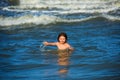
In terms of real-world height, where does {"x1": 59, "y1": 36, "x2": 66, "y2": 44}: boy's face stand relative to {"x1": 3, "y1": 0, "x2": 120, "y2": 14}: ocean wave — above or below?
below

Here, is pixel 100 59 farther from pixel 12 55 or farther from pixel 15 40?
pixel 15 40

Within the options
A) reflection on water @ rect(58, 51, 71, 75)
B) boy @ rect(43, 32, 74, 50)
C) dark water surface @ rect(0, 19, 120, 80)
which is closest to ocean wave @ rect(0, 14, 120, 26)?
dark water surface @ rect(0, 19, 120, 80)

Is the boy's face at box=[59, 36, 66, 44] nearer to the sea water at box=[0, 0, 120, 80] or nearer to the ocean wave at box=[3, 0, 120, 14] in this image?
the sea water at box=[0, 0, 120, 80]

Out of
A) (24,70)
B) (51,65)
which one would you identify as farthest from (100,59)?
(24,70)

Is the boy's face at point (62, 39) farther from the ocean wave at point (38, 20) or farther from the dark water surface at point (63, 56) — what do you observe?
the ocean wave at point (38, 20)

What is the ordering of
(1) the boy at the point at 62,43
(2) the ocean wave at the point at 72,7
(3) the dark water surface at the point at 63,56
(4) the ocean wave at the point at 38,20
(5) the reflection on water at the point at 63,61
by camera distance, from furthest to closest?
(2) the ocean wave at the point at 72,7
(4) the ocean wave at the point at 38,20
(1) the boy at the point at 62,43
(5) the reflection on water at the point at 63,61
(3) the dark water surface at the point at 63,56

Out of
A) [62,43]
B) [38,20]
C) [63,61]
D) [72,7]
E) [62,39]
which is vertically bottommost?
[63,61]

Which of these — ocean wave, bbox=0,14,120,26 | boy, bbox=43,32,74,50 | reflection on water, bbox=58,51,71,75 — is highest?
ocean wave, bbox=0,14,120,26

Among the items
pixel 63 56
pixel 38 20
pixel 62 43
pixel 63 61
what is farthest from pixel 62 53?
pixel 38 20

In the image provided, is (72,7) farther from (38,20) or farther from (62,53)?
(62,53)

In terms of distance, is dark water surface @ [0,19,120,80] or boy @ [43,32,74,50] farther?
boy @ [43,32,74,50]

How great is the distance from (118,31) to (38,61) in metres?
5.93

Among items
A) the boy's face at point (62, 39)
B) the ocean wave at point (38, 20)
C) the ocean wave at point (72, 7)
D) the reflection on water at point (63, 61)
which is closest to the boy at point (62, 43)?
the boy's face at point (62, 39)

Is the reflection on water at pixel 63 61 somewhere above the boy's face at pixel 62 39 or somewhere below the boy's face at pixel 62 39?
below
